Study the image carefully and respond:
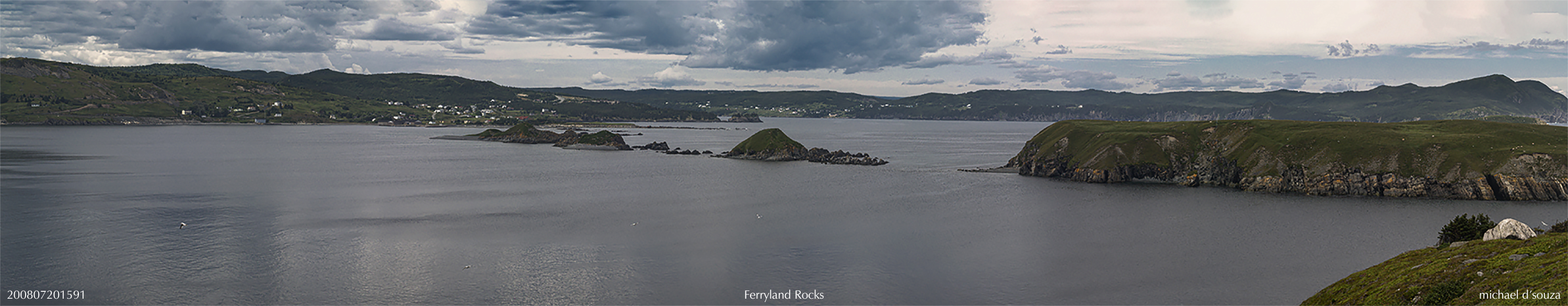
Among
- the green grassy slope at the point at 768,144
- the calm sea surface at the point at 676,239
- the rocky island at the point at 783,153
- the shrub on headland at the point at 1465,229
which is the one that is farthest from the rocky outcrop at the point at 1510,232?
the green grassy slope at the point at 768,144

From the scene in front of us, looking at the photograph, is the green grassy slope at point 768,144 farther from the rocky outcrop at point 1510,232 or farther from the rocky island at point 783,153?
the rocky outcrop at point 1510,232

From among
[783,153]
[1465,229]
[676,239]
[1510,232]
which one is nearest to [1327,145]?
[1465,229]

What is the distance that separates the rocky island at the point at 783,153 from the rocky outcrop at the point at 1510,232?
113 meters

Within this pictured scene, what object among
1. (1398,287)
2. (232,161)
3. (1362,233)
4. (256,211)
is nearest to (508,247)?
(256,211)

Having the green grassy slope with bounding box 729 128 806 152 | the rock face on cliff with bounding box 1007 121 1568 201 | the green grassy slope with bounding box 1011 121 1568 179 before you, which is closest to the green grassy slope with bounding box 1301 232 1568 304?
the rock face on cliff with bounding box 1007 121 1568 201

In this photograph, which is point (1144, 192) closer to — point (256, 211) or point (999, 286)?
point (999, 286)

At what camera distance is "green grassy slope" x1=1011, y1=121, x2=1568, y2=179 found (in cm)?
9719

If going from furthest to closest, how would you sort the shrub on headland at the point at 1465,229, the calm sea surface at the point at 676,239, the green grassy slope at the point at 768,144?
the green grassy slope at the point at 768,144 → the shrub on headland at the point at 1465,229 → the calm sea surface at the point at 676,239

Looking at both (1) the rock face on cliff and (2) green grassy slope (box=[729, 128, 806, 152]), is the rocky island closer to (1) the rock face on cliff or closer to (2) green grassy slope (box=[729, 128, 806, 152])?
(2) green grassy slope (box=[729, 128, 806, 152])

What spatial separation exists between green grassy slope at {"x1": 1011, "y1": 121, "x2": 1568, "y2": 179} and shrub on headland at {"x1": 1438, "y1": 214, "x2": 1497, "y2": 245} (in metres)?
56.1

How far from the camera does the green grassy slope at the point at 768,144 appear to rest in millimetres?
169875

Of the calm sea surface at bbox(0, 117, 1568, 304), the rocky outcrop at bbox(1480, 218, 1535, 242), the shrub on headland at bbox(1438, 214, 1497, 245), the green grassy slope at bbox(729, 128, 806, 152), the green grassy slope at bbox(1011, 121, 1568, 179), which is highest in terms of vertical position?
the green grassy slope at bbox(1011, 121, 1568, 179)

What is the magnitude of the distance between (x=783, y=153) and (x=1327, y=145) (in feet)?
319

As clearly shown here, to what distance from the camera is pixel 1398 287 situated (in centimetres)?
3459
